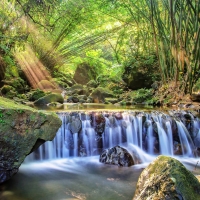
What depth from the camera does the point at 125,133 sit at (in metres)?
5.50

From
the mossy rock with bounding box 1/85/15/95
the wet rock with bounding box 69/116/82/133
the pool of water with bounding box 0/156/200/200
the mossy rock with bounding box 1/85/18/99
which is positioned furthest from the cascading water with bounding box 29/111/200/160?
the mossy rock with bounding box 1/85/15/95

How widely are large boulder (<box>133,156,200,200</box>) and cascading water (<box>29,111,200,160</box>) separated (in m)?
2.76

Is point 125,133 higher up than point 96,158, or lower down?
higher up

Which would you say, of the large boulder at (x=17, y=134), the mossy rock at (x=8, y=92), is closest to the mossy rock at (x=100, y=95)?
the mossy rock at (x=8, y=92)

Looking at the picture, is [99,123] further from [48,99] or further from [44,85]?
[44,85]

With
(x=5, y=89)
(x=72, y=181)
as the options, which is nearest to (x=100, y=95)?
(x=5, y=89)

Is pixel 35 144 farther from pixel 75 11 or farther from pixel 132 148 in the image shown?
pixel 75 11

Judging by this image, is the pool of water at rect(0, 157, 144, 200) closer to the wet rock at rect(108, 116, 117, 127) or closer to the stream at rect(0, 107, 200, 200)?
the stream at rect(0, 107, 200, 200)

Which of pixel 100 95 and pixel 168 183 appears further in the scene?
pixel 100 95

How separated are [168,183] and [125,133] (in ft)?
10.9

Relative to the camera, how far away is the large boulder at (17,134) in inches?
119

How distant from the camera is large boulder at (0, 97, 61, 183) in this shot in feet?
9.91

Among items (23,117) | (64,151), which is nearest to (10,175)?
(23,117)

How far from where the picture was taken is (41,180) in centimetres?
351
